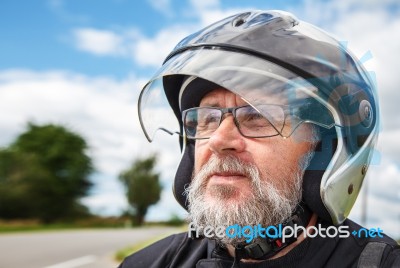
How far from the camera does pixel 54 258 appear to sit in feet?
44.9

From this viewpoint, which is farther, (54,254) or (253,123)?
(54,254)

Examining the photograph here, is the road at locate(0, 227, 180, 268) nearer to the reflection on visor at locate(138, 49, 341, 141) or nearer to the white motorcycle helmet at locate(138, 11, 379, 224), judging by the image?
the white motorcycle helmet at locate(138, 11, 379, 224)

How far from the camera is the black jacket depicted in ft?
5.98

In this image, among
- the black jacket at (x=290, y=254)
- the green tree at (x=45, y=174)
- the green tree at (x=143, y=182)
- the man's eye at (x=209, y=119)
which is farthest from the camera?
the green tree at (x=45, y=174)

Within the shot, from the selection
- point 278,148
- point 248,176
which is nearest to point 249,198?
point 248,176

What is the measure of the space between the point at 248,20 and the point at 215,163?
60 centimetres

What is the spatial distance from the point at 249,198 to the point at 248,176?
0.27 ft

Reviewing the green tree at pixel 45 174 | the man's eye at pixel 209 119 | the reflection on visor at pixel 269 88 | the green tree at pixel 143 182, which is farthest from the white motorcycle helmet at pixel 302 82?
the green tree at pixel 45 174

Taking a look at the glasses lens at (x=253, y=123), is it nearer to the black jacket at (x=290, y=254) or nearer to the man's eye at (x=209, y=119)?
the man's eye at (x=209, y=119)

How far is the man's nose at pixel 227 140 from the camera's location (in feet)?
6.26

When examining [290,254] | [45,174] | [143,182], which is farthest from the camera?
[45,174]

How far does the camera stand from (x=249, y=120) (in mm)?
1955

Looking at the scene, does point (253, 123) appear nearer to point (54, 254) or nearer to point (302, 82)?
point (302, 82)

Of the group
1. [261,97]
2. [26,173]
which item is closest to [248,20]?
[261,97]
